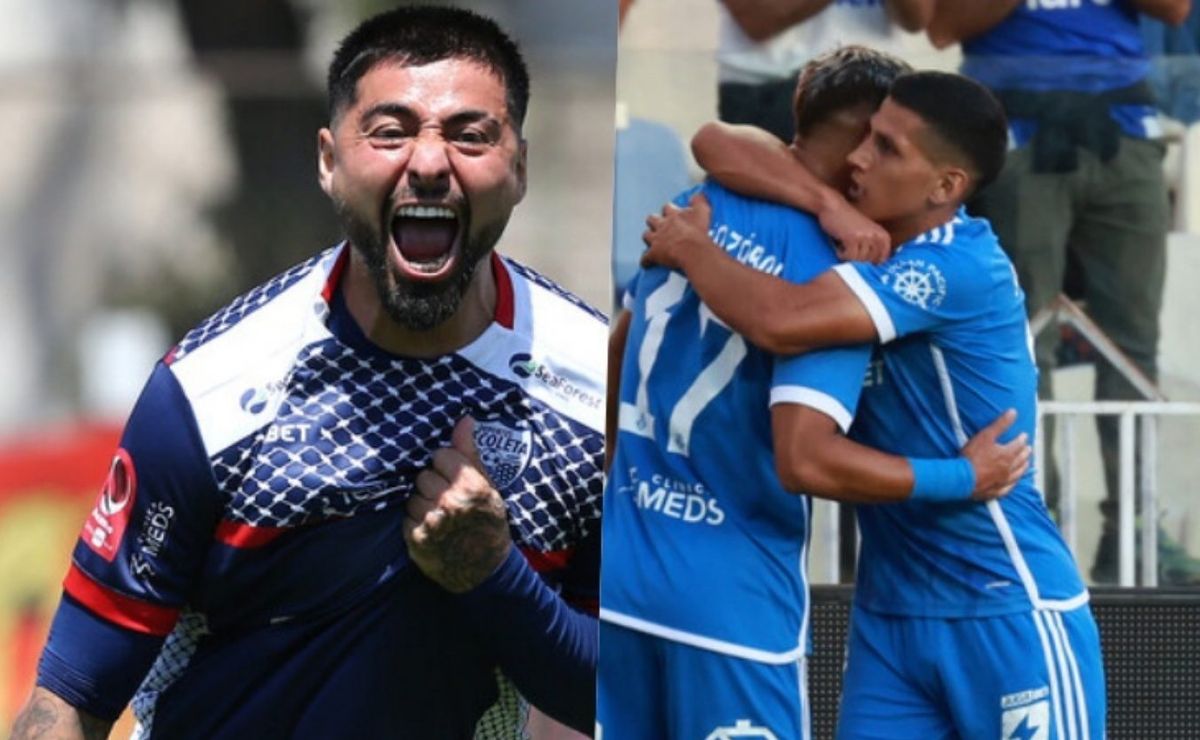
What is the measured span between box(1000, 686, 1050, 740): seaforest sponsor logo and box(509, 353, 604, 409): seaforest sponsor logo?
2.73 feet

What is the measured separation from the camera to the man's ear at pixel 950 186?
352 cm

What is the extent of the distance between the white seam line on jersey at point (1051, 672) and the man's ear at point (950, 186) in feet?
2.14

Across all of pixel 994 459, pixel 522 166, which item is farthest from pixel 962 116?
pixel 522 166

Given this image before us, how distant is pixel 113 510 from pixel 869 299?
3.86 feet

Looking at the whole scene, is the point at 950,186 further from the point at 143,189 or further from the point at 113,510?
the point at 113,510

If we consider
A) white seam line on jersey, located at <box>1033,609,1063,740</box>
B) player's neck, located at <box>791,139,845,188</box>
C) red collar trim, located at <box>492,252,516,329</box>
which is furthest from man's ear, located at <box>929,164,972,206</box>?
red collar trim, located at <box>492,252,516,329</box>

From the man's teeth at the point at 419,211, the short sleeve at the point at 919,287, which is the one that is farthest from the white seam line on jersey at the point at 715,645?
the man's teeth at the point at 419,211

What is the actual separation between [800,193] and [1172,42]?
629 millimetres

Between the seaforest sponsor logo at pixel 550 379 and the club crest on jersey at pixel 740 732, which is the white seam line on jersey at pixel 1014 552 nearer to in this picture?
the club crest on jersey at pixel 740 732

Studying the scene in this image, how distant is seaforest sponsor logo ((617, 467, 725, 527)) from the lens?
3545 millimetres

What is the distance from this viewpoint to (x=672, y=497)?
3551 mm

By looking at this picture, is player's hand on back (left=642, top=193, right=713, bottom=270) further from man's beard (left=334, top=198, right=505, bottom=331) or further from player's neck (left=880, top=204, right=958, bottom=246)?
man's beard (left=334, top=198, right=505, bottom=331)

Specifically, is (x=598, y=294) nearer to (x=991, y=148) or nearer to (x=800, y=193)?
(x=800, y=193)

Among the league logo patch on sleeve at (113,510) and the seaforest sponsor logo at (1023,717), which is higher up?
the league logo patch on sleeve at (113,510)
